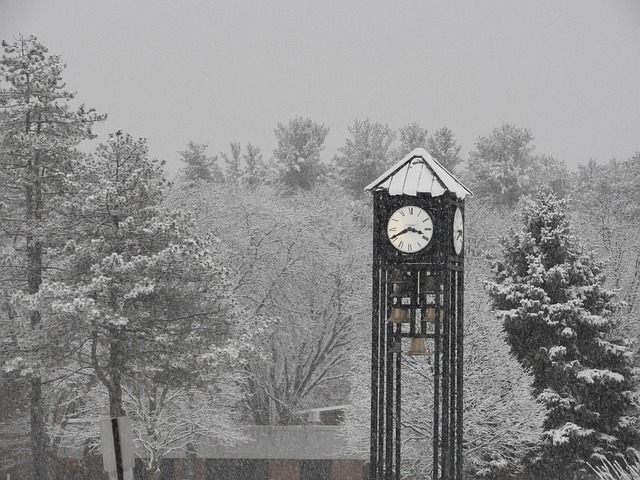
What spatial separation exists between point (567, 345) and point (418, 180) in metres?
16.4

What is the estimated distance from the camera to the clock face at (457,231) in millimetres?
10243

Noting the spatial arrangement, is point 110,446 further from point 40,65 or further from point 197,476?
point 197,476

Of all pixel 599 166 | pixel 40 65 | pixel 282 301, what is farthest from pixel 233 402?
pixel 599 166

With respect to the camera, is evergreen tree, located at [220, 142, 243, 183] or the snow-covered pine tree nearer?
the snow-covered pine tree

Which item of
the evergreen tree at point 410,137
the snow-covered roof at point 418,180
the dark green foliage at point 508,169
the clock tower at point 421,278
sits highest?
the evergreen tree at point 410,137

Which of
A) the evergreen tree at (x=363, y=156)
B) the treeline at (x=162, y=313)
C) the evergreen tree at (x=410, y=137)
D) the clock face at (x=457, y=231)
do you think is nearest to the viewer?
the clock face at (x=457, y=231)

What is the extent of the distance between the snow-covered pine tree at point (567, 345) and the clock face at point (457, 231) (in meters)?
15.1

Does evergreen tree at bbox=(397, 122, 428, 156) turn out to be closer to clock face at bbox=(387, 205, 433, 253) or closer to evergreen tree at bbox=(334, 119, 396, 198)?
evergreen tree at bbox=(334, 119, 396, 198)

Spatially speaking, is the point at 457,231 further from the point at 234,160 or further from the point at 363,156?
the point at 234,160

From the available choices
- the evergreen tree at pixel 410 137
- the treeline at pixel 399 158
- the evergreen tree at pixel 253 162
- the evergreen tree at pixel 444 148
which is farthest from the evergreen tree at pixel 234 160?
the evergreen tree at pixel 444 148

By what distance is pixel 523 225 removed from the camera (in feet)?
89.0

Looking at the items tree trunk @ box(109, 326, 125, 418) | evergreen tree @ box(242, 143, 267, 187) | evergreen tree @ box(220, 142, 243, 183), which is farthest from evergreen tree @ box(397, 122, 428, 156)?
tree trunk @ box(109, 326, 125, 418)

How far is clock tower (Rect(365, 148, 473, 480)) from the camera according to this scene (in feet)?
33.0

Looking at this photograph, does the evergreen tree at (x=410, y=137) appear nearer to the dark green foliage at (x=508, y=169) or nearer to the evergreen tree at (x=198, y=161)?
the dark green foliage at (x=508, y=169)
